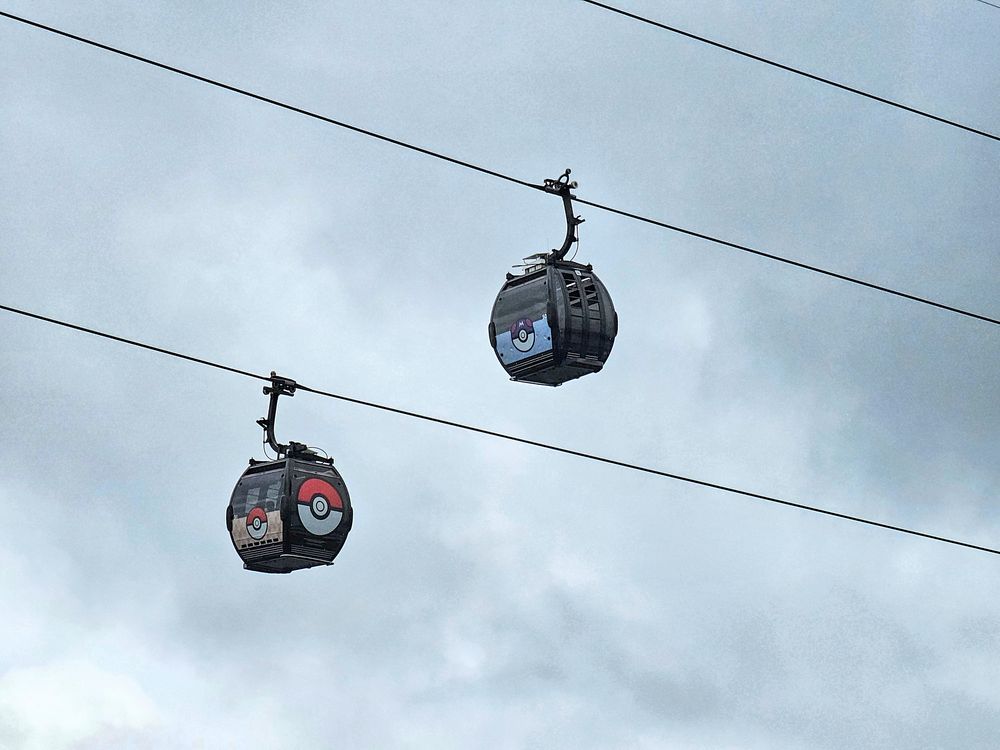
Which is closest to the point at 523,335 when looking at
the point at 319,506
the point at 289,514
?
the point at 319,506

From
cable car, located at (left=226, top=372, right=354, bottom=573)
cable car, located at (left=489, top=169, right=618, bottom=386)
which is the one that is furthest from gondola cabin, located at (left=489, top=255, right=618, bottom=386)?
cable car, located at (left=226, top=372, right=354, bottom=573)

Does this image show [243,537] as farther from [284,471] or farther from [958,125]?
[958,125]

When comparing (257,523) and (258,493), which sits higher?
(258,493)

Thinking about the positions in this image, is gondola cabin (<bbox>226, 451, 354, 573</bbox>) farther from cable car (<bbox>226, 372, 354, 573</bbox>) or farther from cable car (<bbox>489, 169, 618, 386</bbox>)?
cable car (<bbox>489, 169, 618, 386</bbox>)

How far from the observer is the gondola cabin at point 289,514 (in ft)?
76.1

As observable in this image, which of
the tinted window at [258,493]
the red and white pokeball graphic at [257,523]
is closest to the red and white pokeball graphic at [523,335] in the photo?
the tinted window at [258,493]

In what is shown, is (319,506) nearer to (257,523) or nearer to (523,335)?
(257,523)

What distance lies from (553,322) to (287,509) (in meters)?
3.11

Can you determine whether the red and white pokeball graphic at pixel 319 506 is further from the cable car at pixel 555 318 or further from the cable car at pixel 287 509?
the cable car at pixel 555 318

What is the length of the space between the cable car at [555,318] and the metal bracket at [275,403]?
1.94 metres

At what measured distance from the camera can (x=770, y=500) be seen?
75.5 ft

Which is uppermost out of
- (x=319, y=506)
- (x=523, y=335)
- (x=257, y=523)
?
(x=523, y=335)

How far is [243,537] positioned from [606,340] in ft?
12.8

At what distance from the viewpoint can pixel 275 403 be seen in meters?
23.4
